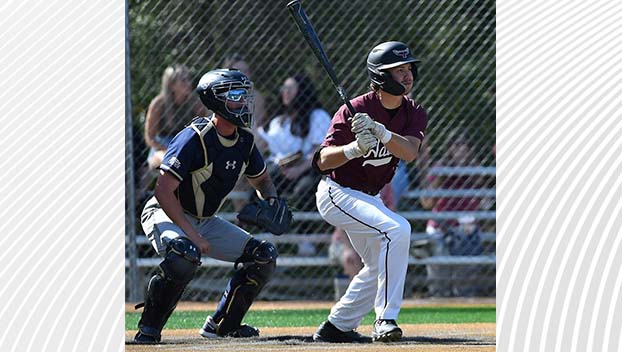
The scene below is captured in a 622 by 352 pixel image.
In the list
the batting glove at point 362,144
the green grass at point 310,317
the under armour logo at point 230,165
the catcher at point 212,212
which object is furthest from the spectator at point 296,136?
the batting glove at point 362,144

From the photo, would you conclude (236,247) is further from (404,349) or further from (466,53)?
(466,53)

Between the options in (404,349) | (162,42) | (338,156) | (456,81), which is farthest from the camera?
(456,81)

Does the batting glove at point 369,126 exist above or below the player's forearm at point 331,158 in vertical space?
above

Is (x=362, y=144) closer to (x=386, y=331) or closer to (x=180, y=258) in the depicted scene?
(x=386, y=331)

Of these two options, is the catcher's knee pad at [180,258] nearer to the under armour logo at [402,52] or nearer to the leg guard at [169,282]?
the leg guard at [169,282]

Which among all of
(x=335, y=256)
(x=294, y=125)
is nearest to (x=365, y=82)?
(x=294, y=125)

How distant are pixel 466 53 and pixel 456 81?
0.29 meters

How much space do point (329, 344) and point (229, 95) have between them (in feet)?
4.73

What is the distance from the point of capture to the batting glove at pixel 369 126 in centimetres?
632

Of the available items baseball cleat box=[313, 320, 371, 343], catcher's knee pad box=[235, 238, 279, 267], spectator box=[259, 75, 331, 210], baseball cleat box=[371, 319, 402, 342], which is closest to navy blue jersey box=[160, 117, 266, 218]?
catcher's knee pad box=[235, 238, 279, 267]

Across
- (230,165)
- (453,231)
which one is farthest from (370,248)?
(453,231)

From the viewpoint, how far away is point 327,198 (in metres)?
6.80

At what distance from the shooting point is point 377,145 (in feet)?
21.9

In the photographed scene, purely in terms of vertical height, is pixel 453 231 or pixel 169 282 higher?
pixel 169 282
